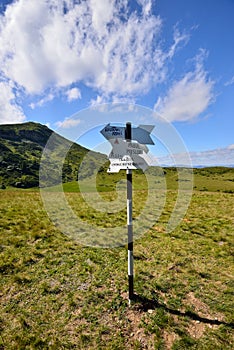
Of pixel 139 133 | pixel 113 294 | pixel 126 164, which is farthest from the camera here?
pixel 113 294

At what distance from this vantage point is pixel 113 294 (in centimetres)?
747

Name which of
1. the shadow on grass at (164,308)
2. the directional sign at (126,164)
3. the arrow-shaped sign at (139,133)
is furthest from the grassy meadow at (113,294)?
the arrow-shaped sign at (139,133)

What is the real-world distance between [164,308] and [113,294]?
1707mm

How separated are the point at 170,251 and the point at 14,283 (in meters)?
6.81

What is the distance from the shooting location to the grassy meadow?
5.80 m

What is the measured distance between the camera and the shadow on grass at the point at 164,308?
634 cm

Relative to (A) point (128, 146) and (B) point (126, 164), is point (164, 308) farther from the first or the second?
(A) point (128, 146)

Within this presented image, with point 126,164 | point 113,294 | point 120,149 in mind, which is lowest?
point 113,294

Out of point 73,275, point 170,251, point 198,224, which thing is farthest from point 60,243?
point 198,224

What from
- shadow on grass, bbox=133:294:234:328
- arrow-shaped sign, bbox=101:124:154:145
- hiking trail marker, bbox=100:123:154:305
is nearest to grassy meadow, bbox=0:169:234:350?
shadow on grass, bbox=133:294:234:328

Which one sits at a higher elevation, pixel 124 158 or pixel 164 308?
pixel 124 158

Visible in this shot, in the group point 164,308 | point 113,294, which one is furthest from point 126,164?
point 164,308

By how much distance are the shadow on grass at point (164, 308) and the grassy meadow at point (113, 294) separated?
1.0 inches

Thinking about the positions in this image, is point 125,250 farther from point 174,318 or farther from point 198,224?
point 198,224
